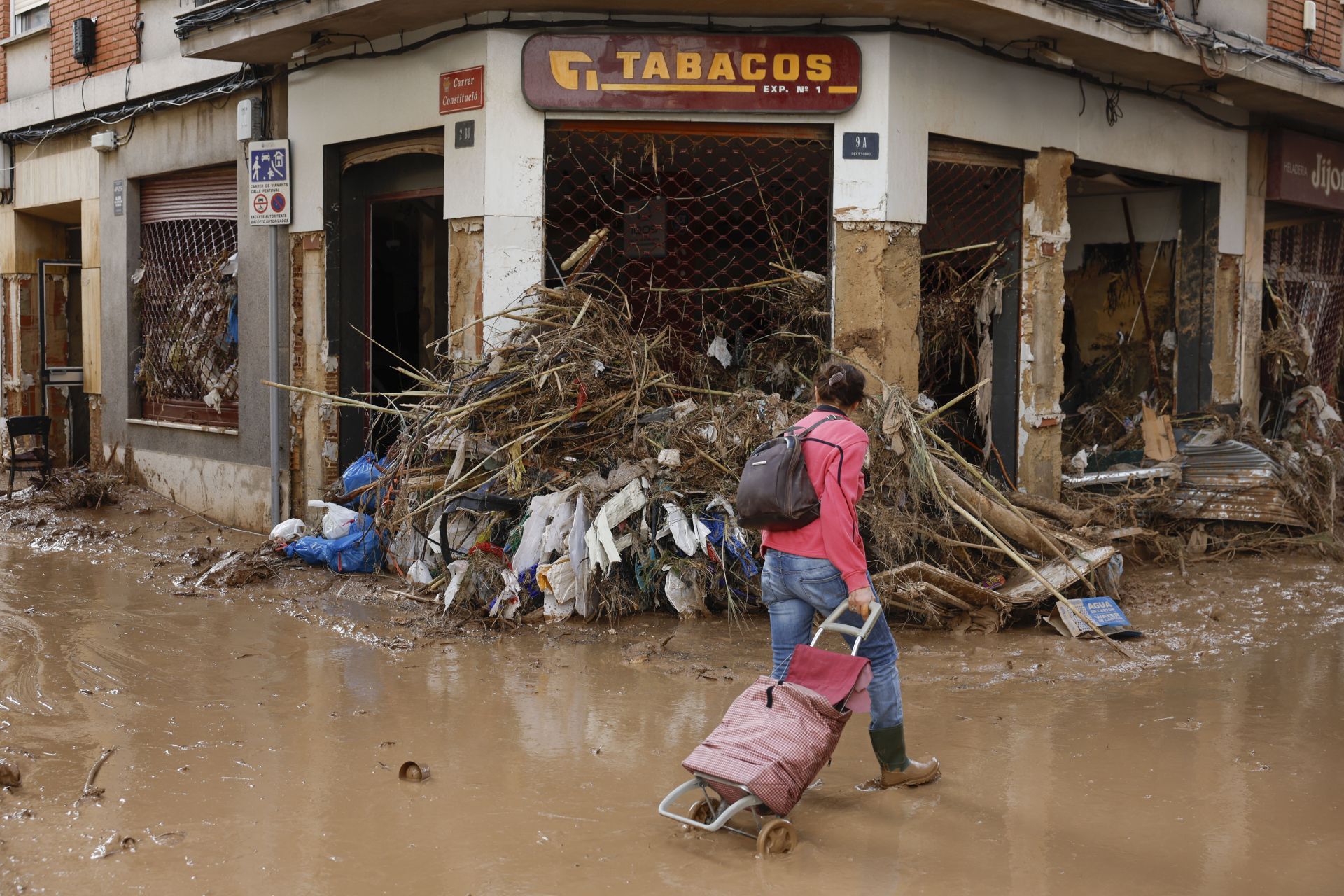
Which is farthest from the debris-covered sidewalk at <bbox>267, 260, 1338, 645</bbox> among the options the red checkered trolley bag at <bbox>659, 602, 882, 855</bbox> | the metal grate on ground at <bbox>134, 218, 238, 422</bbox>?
the metal grate on ground at <bbox>134, 218, 238, 422</bbox>

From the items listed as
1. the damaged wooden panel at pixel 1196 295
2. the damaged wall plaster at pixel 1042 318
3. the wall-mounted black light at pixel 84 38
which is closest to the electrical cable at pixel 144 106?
the wall-mounted black light at pixel 84 38

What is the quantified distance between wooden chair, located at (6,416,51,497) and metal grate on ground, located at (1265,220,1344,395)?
40.9ft

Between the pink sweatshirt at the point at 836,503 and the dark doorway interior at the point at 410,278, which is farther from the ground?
the dark doorway interior at the point at 410,278

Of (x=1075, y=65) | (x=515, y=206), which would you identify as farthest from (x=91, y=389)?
(x=1075, y=65)

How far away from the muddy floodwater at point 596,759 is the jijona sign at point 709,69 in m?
3.57

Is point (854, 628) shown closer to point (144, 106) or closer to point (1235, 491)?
point (1235, 491)

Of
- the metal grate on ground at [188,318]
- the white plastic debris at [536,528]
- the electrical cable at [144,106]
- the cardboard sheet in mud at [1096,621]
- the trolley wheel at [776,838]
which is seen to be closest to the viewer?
the trolley wheel at [776,838]

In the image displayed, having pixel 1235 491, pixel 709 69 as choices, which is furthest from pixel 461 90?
pixel 1235 491

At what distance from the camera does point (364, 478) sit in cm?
919

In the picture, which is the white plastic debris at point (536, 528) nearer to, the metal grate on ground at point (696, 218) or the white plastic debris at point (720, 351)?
the metal grate on ground at point (696, 218)

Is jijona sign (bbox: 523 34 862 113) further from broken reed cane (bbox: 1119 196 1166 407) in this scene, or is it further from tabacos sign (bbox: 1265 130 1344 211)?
tabacos sign (bbox: 1265 130 1344 211)

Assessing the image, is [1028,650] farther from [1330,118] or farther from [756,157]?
[1330,118]

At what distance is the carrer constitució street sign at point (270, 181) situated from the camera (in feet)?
32.8

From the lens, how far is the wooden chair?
12289 millimetres
